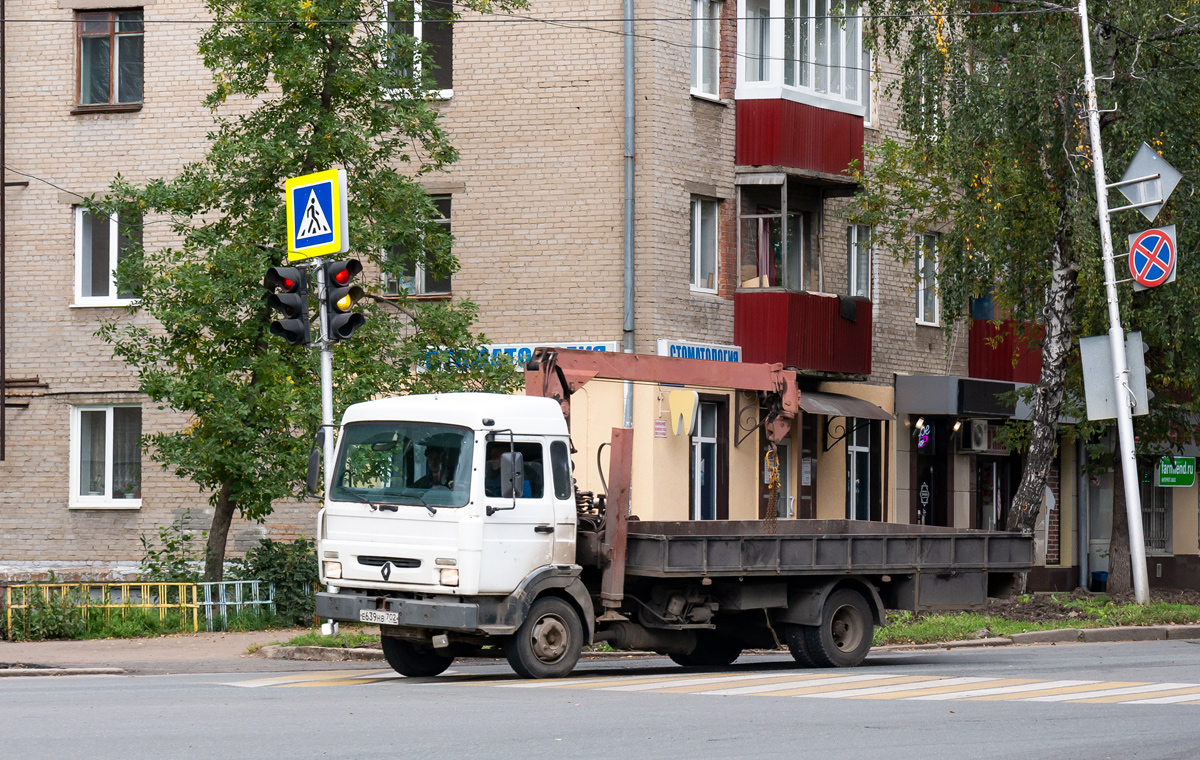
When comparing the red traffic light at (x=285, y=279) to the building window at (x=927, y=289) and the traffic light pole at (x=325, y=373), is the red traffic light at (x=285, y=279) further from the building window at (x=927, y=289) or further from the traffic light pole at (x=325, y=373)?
the building window at (x=927, y=289)

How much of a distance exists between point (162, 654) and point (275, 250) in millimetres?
5875

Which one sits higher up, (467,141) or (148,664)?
(467,141)

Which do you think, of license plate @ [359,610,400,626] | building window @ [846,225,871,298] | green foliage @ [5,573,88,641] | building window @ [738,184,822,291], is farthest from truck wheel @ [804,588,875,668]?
building window @ [846,225,871,298]

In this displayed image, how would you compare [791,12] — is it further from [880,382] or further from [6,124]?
[6,124]

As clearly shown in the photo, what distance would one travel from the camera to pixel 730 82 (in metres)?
27.4

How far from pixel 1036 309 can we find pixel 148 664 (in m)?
16.7

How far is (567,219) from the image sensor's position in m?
26.1

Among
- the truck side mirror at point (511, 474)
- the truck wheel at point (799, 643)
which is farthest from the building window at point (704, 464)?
the truck side mirror at point (511, 474)

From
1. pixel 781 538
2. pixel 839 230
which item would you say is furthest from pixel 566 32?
pixel 781 538

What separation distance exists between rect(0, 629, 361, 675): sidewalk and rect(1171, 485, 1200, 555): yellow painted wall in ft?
78.3

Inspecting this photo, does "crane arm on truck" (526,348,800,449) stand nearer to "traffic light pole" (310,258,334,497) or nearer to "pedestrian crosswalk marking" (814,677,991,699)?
"traffic light pole" (310,258,334,497)

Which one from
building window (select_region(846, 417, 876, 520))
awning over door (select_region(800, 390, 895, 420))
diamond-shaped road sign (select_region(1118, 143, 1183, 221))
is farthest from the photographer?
building window (select_region(846, 417, 876, 520))

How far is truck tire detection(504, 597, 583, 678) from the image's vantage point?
566 inches

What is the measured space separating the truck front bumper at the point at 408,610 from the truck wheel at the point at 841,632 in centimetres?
395
